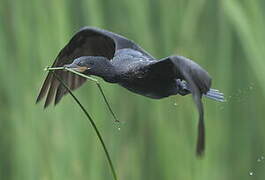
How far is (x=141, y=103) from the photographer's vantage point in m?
1.70

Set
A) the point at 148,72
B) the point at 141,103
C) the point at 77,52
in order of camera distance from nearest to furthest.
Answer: the point at 148,72 < the point at 77,52 < the point at 141,103

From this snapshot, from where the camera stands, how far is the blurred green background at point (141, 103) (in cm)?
163

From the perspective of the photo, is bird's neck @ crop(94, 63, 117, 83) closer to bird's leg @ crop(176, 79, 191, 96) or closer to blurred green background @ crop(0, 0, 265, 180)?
bird's leg @ crop(176, 79, 191, 96)

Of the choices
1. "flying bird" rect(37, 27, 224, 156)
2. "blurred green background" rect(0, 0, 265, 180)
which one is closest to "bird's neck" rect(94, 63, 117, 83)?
"flying bird" rect(37, 27, 224, 156)

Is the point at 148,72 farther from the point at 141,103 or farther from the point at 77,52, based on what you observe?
the point at 141,103

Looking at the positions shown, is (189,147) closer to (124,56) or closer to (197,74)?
(124,56)

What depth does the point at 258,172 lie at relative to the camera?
1745 mm

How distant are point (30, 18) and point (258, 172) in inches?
24.3

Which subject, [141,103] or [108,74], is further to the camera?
[141,103]

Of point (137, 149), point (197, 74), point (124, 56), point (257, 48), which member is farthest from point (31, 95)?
point (197, 74)

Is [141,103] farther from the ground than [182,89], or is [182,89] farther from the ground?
[182,89]

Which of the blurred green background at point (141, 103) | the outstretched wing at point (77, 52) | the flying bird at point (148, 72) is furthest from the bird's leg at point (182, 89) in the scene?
the blurred green background at point (141, 103)

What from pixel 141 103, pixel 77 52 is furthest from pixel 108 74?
pixel 141 103

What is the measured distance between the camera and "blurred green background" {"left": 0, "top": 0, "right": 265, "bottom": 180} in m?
1.63
